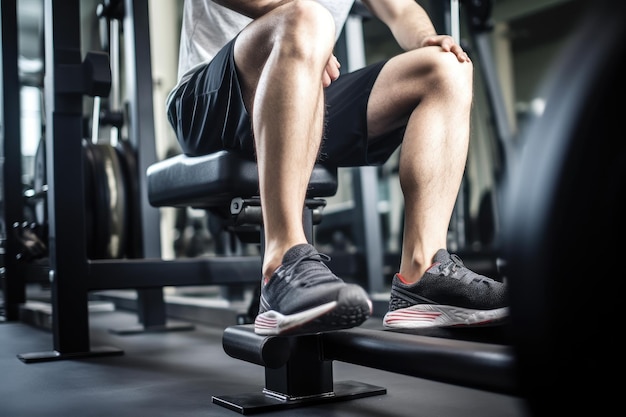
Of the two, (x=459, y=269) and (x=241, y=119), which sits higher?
(x=241, y=119)

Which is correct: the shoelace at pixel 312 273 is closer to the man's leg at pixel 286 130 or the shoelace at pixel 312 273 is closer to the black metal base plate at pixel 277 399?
the man's leg at pixel 286 130

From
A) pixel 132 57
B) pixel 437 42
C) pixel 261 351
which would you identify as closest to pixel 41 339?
pixel 132 57

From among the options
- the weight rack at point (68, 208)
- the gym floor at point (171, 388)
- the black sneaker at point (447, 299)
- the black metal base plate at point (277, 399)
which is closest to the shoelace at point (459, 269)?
the black sneaker at point (447, 299)

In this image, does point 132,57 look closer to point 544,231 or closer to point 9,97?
point 9,97

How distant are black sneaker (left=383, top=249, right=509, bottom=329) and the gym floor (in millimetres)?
72

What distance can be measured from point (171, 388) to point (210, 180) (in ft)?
1.44

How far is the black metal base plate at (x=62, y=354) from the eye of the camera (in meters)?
1.87

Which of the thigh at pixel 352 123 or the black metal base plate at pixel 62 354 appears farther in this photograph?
the black metal base plate at pixel 62 354

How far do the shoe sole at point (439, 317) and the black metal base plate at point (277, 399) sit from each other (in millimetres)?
181

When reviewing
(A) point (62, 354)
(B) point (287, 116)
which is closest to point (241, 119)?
(B) point (287, 116)

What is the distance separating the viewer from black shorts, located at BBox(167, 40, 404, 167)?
51.8 inches

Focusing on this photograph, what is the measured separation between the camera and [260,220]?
56.4 inches

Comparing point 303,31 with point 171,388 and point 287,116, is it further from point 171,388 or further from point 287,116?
point 171,388

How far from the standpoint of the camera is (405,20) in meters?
1.49
